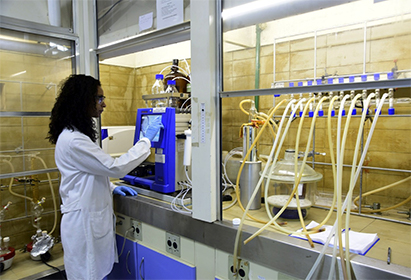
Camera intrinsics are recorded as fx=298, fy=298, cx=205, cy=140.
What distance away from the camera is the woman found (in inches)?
67.5

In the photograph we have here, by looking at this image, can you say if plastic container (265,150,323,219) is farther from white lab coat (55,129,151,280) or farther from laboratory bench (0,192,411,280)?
white lab coat (55,129,151,280)

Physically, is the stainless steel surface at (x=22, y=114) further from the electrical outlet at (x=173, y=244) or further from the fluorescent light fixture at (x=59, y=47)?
the electrical outlet at (x=173, y=244)

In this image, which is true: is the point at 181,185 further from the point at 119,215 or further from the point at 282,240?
the point at 282,240

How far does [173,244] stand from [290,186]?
2.44 feet

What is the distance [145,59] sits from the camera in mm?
3395

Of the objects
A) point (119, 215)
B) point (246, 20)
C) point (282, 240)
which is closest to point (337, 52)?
point (246, 20)

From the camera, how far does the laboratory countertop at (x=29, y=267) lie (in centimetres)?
203

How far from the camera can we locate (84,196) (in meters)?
1.75

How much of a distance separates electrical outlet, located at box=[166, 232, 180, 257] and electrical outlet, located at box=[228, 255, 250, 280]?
0.37 meters

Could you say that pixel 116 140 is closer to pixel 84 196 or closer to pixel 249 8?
pixel 84 196

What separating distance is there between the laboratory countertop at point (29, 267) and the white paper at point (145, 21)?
5.85 ft

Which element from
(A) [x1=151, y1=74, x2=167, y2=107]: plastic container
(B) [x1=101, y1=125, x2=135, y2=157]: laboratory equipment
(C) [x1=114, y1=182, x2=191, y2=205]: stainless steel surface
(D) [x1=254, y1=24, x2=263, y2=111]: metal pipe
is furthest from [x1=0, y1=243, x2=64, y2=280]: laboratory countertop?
(D) [x1=254, y1=24, x2=263, y2=111]: metal pipe

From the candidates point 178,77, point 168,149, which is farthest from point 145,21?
point 168,149

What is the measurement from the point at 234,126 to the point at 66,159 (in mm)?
1226
